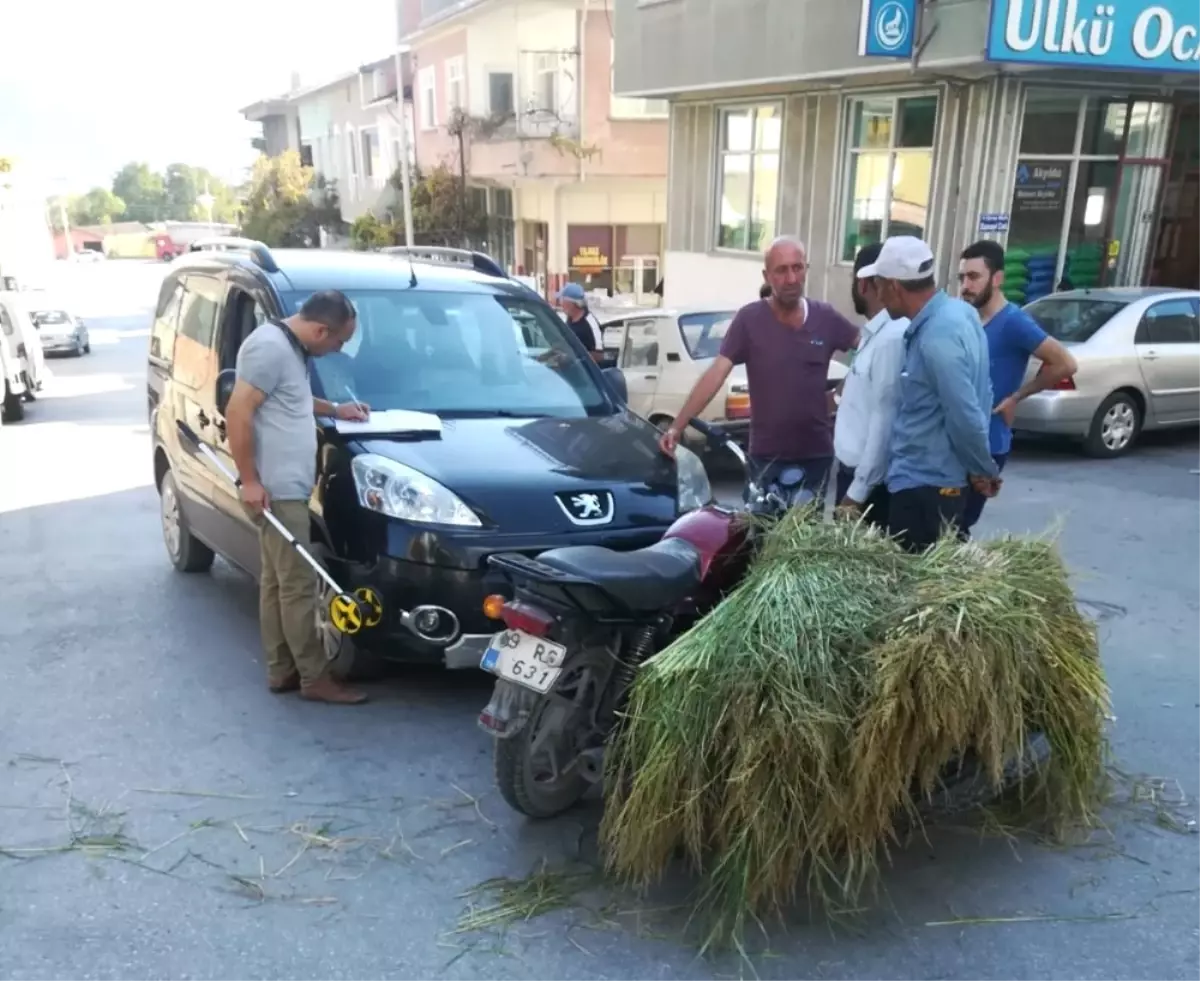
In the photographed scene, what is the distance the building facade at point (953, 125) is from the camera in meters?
11.7

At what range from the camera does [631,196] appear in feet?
87.6

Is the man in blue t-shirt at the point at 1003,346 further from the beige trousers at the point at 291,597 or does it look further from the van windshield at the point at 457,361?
the beige trousers at the point at 291,597

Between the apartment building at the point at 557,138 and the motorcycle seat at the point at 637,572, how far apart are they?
2062 centimetres

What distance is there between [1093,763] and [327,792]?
8.82 feet

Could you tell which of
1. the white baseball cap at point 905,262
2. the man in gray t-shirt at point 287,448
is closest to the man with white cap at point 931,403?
the white baseball cap at point 905,262

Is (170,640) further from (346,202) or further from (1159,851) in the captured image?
(346,202)

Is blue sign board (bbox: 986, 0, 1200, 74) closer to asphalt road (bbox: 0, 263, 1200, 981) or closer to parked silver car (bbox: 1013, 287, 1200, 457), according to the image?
parked silver car (bbox: 1013, 287, 1200, 457)

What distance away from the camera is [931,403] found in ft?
13.5

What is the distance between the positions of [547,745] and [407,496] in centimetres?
133

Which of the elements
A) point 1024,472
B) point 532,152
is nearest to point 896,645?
point 1024,472

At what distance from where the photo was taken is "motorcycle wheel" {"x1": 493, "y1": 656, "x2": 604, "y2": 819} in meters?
3.53

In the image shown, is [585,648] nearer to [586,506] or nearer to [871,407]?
[586,506]

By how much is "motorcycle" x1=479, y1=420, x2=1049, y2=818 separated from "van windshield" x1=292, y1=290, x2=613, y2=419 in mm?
1831

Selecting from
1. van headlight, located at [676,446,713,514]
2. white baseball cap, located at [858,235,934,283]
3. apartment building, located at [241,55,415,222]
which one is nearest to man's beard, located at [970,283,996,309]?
white baseball cap, located at [858,235,934,283]
